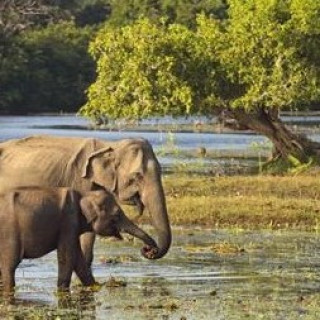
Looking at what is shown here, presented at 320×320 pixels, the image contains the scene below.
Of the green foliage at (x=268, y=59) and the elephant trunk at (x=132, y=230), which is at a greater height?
the elephant trunk at (x=132, y=230)

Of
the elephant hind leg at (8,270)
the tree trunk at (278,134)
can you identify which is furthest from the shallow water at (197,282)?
the tree trunk at (278,134)

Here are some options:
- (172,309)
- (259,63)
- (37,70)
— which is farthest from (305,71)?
(37,70)

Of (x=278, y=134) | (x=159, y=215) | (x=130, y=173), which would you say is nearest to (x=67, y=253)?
(x=159, y=215)

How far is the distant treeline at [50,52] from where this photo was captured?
3777 inches

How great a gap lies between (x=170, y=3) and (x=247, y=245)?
3119 inches

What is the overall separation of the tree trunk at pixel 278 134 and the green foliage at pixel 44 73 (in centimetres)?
5612

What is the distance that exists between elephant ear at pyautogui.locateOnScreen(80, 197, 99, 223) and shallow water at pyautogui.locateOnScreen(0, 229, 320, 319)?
33.8 inches

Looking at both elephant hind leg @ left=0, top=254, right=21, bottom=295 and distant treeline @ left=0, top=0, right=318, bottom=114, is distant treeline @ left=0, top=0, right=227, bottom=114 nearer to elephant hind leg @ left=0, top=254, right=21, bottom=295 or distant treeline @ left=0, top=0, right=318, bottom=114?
distant treeline @ left=0, top=0, right=318, bottom=114

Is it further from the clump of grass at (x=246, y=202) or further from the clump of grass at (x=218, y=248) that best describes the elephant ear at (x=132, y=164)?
the clump of grass at (x=246, y=202)

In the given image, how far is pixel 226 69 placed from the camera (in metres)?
37.8

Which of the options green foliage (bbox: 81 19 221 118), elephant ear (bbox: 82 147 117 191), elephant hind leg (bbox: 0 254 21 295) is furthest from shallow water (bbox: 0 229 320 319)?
green foliage (bbox: 81 19 221 118)

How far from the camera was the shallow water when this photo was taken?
15.7 m

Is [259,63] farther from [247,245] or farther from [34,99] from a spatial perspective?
[34,99]

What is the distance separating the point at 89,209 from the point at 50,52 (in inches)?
3458
